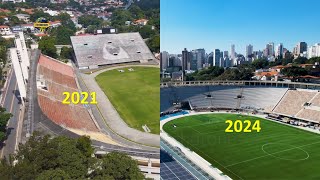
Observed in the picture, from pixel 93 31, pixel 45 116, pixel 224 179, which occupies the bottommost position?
pixel 224 179

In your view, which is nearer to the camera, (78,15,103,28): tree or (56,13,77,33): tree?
(56,13,77,33): tree

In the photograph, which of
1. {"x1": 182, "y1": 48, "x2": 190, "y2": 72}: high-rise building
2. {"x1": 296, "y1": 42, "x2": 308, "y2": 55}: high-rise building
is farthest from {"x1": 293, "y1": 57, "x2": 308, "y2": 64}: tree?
{"x1": 182, "y1": 48, "x2": 190, "y2": 72}: high-rise building

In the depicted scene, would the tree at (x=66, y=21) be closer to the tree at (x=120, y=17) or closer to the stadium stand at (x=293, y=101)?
the tree at (x=120, y=17)

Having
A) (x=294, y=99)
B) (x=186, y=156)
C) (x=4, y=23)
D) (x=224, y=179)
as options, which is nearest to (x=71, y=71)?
(x=4, y=23)

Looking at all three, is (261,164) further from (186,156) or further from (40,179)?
(40,179)

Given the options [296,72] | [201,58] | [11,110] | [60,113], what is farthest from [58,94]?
[296,72]

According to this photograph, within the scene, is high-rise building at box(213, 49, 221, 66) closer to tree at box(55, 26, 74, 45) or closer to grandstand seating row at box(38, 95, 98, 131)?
tree at box(55, 26, 74, 45)

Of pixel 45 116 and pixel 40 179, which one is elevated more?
pixel 45 116

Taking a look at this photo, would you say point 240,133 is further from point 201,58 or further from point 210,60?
point 210,60
